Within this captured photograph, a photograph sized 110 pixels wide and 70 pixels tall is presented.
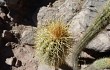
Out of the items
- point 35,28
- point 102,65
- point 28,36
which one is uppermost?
point 35,28

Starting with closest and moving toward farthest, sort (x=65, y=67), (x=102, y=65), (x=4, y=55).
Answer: (x=102, y=65) → (x=65, y=67) → (x=4, y=55)

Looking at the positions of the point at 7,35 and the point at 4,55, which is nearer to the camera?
the point at 4,55

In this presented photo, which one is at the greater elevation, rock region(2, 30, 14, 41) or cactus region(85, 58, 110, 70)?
rock region(2, 30, 14, 41)

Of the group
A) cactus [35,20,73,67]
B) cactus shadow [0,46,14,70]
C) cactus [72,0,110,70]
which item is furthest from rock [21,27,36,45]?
cactus [72,0,110,70]

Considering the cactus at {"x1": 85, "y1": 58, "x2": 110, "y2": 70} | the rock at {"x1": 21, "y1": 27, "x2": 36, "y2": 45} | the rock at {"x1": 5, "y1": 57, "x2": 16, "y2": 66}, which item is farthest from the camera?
the rock at {"x1": 21, "y1": 27, "x2": 36, "y2": 45}

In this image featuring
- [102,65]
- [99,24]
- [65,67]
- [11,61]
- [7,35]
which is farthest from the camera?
[7,35]

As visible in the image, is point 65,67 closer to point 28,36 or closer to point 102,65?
point 102,65

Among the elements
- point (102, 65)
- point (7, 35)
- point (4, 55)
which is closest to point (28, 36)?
point (7, 35)

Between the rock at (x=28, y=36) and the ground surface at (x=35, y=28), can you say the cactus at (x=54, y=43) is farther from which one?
the rock at (x=28, y=36)

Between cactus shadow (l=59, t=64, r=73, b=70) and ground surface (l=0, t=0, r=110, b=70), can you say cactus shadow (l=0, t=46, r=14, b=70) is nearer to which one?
ground surface (l=0, t=0, r=110, b=70)
